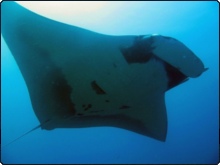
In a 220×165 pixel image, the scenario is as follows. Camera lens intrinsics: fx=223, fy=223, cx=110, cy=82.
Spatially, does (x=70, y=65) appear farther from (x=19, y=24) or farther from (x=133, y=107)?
(x=133, y=107)

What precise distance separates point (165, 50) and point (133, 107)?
1.26 metres

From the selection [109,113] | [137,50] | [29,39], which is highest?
[29,39]

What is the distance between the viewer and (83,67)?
2.93 metres

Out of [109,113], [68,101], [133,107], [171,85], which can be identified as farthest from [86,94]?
[171,85]

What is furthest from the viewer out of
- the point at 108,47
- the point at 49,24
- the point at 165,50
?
the point at 49,24

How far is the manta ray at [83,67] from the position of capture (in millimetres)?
2574

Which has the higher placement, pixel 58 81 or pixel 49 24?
pixel 49 24

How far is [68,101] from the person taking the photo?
3.03m

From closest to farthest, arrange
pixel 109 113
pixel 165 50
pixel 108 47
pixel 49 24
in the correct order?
pixel 165 50, pixel 108 47, pixel 49 24, pixel 109 113

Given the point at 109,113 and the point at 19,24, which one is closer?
the point at 19,24

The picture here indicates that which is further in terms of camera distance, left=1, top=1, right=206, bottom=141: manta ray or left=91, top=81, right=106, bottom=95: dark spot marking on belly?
left=91, top=81, right=106, bottom=95: dark spot marking on belly

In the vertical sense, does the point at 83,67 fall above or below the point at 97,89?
above

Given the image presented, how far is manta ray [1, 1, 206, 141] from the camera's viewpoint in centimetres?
257

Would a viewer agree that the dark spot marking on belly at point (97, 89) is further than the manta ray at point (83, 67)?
Yes
